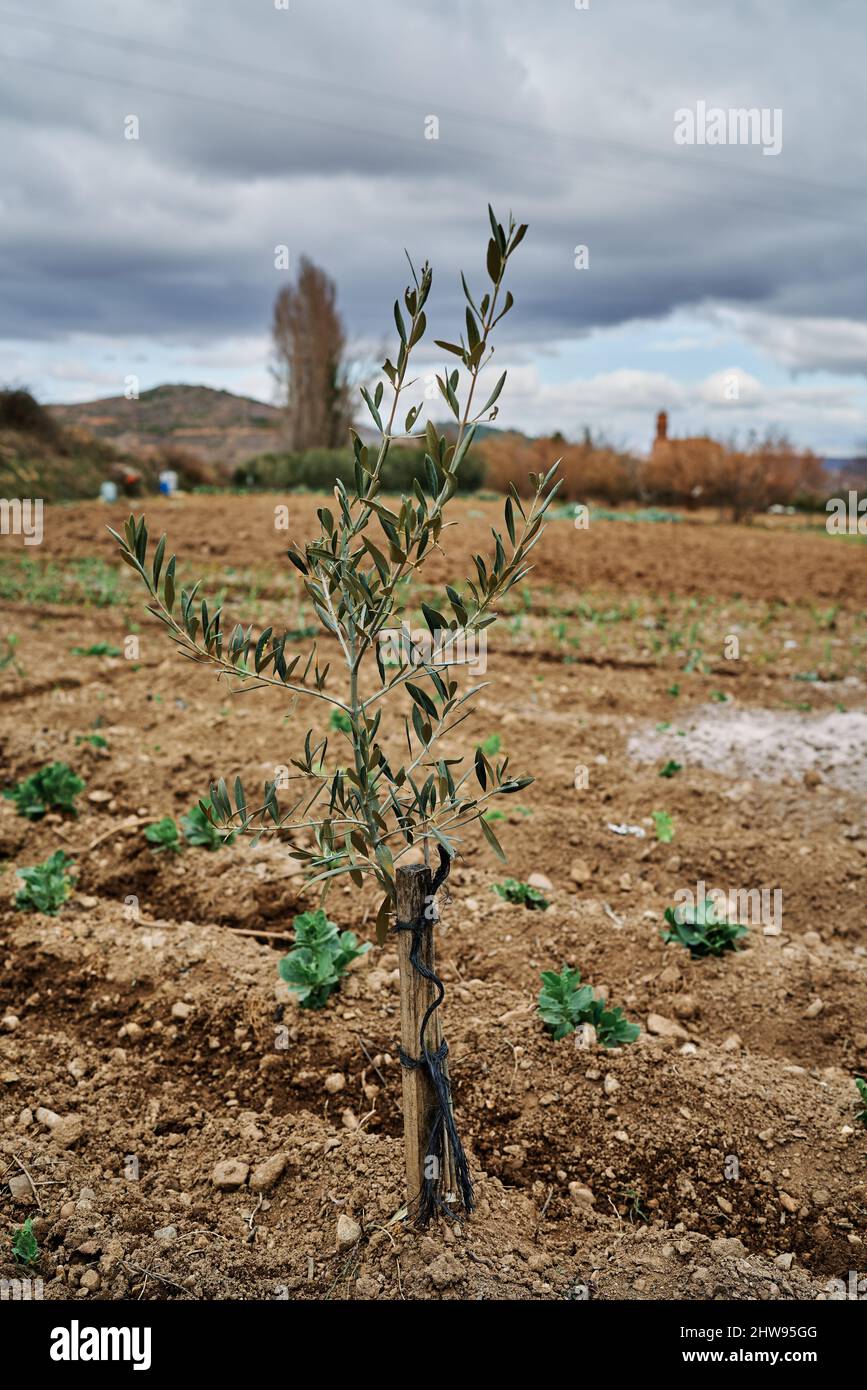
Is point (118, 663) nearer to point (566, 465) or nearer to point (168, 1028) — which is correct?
point (168, 1028)

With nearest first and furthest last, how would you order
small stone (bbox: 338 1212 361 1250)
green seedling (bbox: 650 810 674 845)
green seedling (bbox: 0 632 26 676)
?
small stone (bbox: 338 1212 361 1250) → green seedling (bbox: 650 810 674 845) → green seedling (bbox: 0 632 26 676)

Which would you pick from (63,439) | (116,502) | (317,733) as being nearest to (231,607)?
(317,733)

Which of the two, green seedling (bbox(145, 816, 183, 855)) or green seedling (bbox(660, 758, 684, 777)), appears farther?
green seedling (bbox(660, 758, 684, 777))

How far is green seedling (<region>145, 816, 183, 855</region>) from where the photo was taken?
4.39 m

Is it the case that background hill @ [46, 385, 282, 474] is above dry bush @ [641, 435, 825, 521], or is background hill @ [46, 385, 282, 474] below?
above

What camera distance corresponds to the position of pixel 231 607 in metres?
9.78

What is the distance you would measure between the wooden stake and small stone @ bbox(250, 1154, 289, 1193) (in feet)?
1.39

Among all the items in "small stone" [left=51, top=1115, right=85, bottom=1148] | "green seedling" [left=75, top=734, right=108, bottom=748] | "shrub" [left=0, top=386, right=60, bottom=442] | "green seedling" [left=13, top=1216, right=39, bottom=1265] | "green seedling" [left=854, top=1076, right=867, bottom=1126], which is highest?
"shrub" [left=0, top=386, right=60, bottom=442]

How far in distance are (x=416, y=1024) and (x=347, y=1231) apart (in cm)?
62

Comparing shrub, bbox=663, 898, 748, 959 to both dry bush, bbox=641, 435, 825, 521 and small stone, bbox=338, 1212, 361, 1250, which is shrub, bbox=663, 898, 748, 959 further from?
dry bush, bbox=641, 435, 825, 521

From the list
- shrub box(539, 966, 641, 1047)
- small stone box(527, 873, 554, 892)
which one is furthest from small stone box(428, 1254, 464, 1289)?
small stone box(527, 873, 554, 892)

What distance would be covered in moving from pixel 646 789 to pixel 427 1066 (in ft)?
10.9

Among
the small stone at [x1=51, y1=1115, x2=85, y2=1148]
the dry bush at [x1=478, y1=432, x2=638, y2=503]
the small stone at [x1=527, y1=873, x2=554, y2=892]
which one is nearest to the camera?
the small stone at [x1=51, y1=1115, x2=85, y2=1148]

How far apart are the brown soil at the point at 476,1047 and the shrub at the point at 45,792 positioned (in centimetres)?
8
